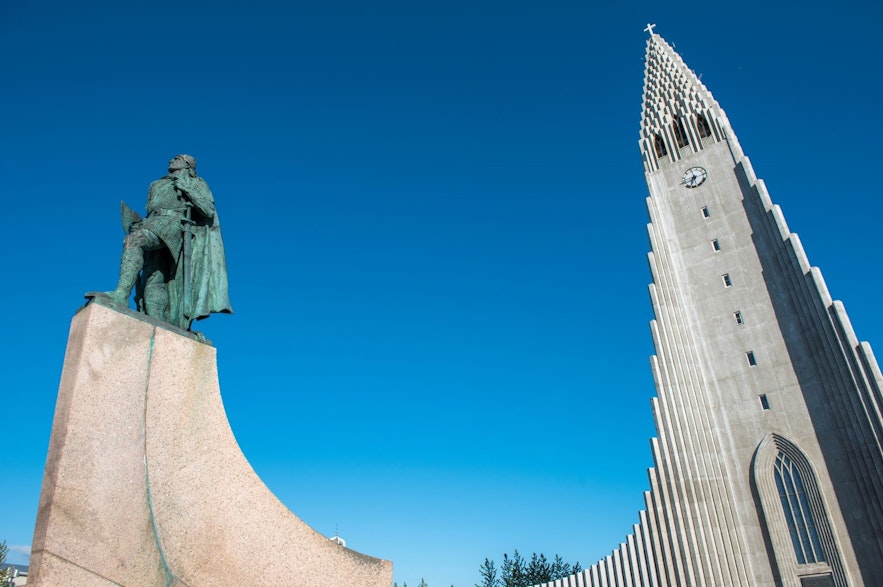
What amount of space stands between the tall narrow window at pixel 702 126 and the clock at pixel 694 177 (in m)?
2.40

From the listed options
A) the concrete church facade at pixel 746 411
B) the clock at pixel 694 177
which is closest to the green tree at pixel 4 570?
the concrete church facade at pixel 746 411

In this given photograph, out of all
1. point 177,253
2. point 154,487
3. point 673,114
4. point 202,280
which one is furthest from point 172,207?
point 673,114

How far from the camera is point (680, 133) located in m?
→ 35.6

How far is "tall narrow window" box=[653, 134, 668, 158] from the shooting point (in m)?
35.7

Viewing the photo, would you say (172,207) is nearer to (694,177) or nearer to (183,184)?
(183,184)

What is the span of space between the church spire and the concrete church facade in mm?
882

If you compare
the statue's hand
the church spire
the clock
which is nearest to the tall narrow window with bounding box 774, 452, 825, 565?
the clock

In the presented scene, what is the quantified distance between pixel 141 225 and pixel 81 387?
202 centimetres

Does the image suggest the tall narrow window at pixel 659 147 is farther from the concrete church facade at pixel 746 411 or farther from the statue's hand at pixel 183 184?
the statue's hand at pixel 183 184

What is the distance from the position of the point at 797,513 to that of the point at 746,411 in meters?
4.35

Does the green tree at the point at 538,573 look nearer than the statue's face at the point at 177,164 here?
No

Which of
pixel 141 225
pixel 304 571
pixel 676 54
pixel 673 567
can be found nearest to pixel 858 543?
pixel 673 567

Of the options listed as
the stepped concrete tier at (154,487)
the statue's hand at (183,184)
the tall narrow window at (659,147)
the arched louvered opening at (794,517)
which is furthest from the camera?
the tall narrow window at (659,147)

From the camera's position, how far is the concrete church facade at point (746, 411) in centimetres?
2314
